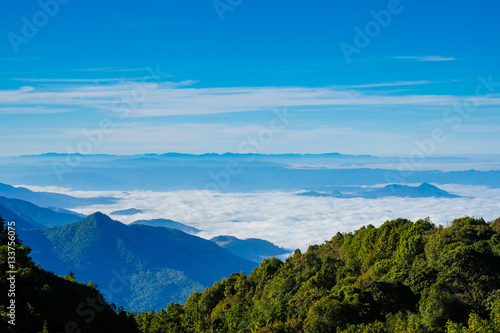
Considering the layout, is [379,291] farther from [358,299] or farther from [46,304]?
[46,304]

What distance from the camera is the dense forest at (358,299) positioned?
34.8 m

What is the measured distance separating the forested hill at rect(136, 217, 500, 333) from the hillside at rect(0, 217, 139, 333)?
14.7 m

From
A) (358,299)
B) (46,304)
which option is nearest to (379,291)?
(358,299)

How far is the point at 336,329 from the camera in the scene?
122ft

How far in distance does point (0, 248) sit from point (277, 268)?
56118 millimetres

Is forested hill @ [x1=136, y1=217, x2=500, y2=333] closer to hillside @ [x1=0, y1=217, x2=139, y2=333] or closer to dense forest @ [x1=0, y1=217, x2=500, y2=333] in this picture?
dense forest @ [x1=0, y1=217, x2=500, y2=333]

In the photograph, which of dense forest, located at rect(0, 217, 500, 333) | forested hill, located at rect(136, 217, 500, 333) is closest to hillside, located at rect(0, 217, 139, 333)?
dense forest, located at rect(0, 217, 500, 333)

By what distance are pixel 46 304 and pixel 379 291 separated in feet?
94.3

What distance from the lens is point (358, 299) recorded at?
135 ft

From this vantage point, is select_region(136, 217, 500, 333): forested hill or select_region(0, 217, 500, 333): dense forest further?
select_region(136, 217, 500, 333): forested hill

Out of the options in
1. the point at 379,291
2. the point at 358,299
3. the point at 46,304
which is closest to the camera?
the point at 46,304

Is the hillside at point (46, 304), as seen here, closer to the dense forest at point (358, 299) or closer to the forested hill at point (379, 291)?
the dense forest at point (358, 299)

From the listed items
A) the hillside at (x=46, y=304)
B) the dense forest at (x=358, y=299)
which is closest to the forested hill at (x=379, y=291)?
the dense forest at (x=358, y=299)

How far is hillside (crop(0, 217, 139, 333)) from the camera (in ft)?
105
